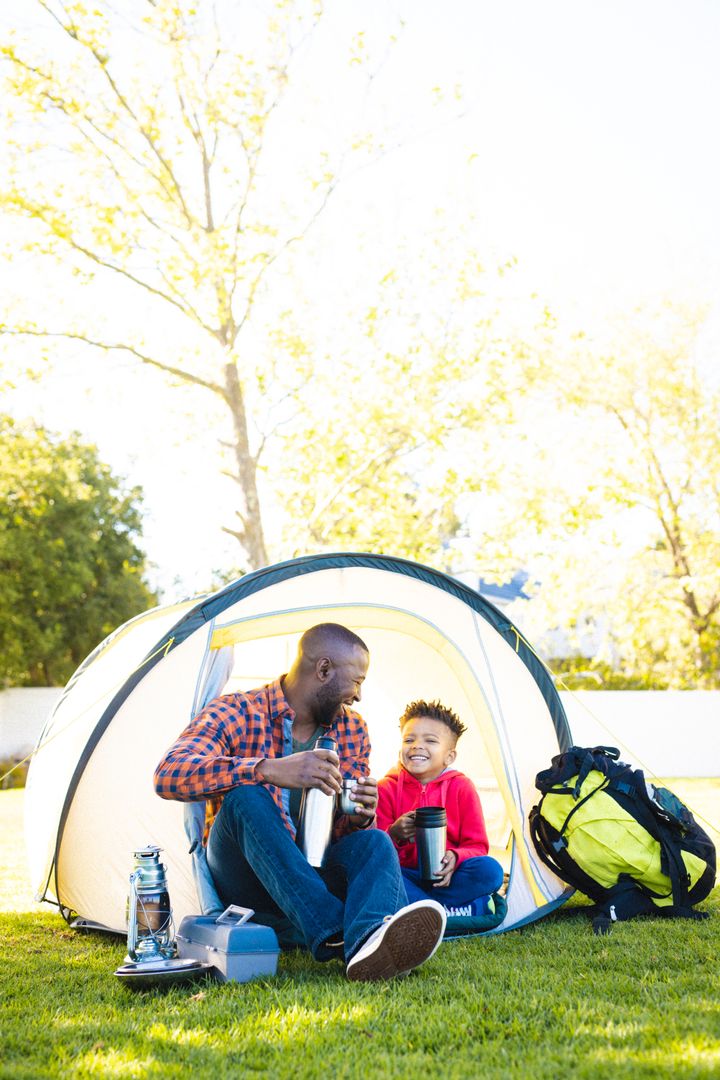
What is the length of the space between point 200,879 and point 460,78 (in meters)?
11.2

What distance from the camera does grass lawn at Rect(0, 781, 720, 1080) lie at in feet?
7.35

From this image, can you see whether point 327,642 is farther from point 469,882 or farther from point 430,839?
point 469,882

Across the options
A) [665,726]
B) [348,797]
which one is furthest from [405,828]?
[665,726]

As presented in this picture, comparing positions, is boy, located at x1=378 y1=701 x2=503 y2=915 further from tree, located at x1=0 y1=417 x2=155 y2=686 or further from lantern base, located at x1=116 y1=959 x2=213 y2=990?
tree, located at x1=0 y1=417 x2=155 y2=686

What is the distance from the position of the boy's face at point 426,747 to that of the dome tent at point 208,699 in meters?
0.20

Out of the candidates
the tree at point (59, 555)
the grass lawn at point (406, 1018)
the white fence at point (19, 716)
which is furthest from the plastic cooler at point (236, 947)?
the white fence at point (19, 716)

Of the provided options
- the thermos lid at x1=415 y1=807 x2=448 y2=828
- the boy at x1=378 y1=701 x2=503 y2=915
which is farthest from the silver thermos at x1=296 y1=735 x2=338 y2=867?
the boy at x1=378 y1=701 x2=503 y2=915

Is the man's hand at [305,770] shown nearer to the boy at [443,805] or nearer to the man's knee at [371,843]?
the man's knee at [371,843]

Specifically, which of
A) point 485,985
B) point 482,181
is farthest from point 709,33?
point 485,985

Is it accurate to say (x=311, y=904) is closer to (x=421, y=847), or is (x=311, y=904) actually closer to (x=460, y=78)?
Result: (x=421, y=847)

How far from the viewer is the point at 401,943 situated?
2.84m

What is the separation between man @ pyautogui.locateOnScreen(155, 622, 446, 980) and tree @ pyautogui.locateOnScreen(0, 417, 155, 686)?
39.7 ft

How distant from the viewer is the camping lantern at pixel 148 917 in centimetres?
311

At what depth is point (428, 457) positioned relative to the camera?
13703 mm
